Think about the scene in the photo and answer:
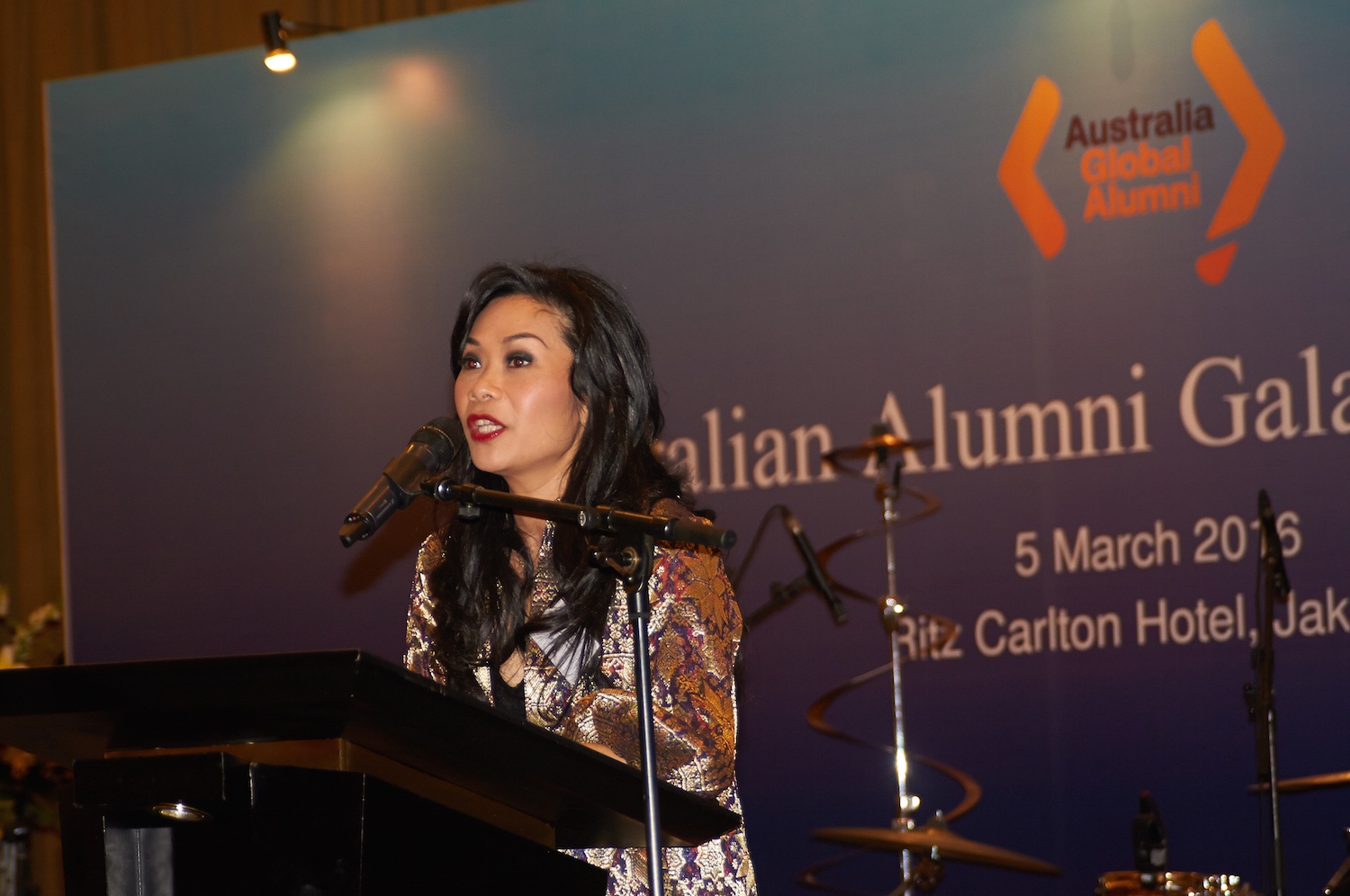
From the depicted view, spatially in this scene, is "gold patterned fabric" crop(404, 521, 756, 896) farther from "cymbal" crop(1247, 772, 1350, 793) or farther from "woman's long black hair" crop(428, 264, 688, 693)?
"cymbal" crop(1247, 772, 1350, 793)

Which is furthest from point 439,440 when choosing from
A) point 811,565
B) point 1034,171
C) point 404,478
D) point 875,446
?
point 1034,171

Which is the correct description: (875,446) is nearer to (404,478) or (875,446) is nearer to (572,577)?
(572,577)

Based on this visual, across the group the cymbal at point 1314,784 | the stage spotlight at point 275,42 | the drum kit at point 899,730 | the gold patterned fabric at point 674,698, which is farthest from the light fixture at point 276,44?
the cymbal at point 1314,784

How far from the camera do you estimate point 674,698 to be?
1834 mm

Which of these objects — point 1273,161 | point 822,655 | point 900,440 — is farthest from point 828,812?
point 1273,161

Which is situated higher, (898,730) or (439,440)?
(439,440)

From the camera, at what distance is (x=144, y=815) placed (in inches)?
52.4

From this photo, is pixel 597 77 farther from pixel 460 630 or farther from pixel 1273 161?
pixel 460 630

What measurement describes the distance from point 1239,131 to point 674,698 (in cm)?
299

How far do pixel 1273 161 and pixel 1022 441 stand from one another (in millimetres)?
1052

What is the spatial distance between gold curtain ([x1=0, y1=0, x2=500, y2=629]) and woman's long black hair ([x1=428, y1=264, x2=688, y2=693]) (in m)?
3.78

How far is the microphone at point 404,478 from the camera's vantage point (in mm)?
1671

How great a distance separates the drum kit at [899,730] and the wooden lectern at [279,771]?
2364 millimetres

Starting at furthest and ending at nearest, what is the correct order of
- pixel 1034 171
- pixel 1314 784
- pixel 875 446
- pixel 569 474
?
pixel 1034 171 → pixel 875 446 → pixel 1314 784 → pixel 569 474
